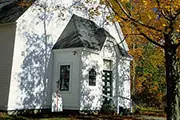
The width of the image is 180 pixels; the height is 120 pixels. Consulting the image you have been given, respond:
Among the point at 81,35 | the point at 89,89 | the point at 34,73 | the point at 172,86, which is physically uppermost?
the point at 81,35

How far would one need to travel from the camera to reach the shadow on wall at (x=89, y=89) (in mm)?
16281

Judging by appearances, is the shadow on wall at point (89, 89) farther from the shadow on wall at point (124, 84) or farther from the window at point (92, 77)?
the shadow on wall at point (124, 84)

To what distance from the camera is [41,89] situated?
16281 millimetres

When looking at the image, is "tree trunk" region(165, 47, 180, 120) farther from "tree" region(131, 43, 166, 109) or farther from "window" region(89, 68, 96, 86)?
"tree" region(131, 43, 166, 109)

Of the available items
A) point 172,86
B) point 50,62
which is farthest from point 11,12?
point 172,86

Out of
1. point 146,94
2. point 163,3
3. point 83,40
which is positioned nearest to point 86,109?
point 83,40

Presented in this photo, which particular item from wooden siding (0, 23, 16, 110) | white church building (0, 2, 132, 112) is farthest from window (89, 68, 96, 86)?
wooden siding (0, 23, 16, 110)

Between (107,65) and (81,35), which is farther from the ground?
(81,35)

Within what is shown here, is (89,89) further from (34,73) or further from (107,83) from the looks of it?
(34,73)

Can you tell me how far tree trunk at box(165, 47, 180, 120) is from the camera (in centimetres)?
1135

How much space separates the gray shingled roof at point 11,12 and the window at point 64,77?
4.33 metres

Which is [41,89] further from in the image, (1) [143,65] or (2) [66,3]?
(1) [143,65]

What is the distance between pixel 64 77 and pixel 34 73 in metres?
2.04

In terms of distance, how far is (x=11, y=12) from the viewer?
16.0m
